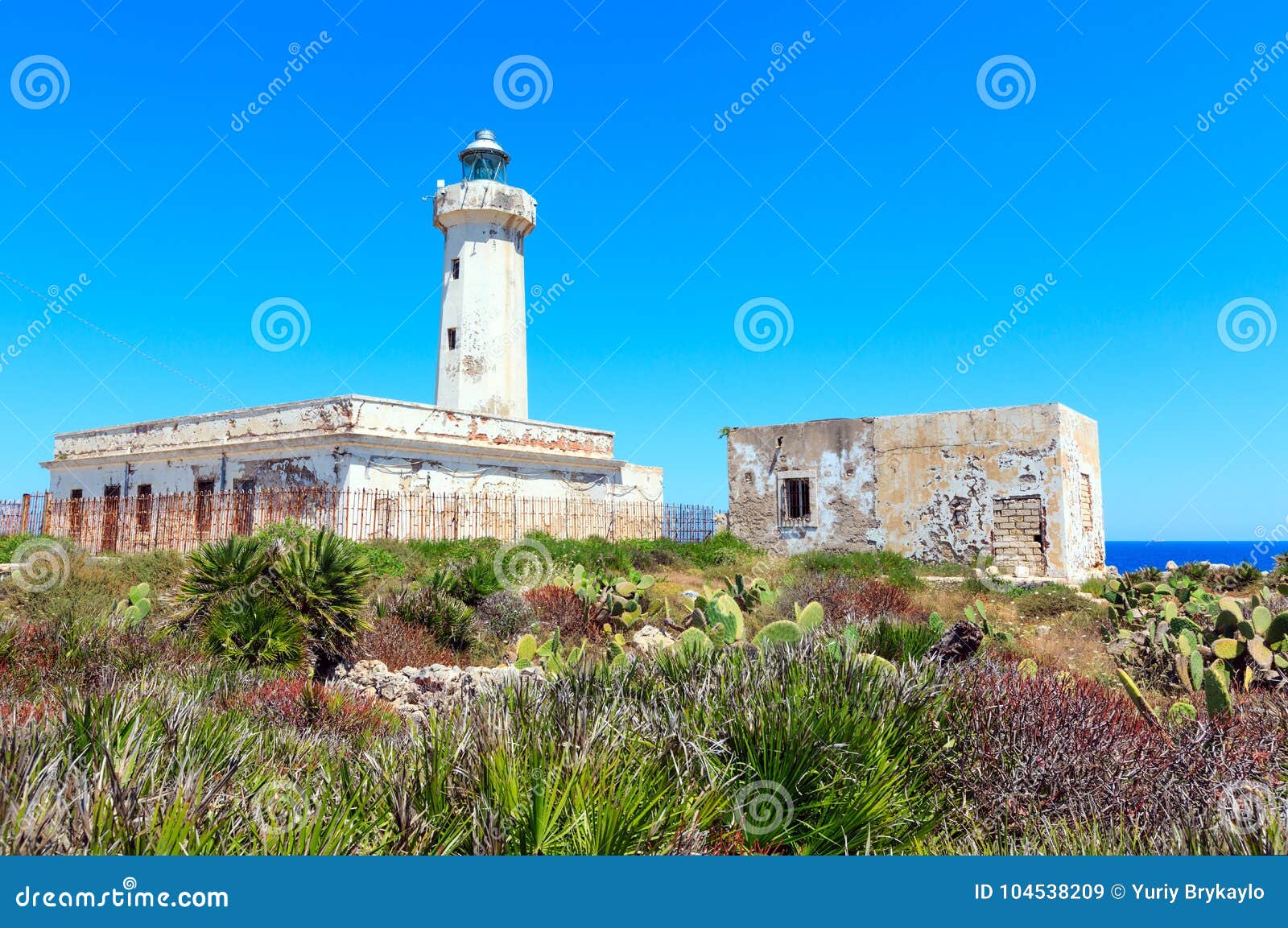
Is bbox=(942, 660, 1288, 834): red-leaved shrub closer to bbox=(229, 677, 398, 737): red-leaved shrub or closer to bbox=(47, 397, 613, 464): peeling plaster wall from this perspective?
bbox=(229, 677, 398, 737): red-leaved shrub

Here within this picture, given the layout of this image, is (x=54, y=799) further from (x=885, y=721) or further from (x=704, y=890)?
(x=885, y=721)

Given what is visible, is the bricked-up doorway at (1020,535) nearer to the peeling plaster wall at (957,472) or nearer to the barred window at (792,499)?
the peeling plaster wall at (957,472)

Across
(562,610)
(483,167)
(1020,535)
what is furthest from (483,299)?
(1020,535)

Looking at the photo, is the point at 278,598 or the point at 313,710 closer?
the point at 313,710

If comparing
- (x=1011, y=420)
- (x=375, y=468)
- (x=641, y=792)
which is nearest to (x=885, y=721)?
(x=641, y=792)

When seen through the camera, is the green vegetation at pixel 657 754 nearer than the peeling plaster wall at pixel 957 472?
Yes

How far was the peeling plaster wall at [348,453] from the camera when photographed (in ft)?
59.7

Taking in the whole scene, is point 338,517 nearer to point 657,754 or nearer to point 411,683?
point 411,683

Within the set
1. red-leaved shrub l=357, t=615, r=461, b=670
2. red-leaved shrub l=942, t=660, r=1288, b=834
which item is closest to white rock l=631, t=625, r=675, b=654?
red-leaved shrub l=357, t=615, r=461, b=670

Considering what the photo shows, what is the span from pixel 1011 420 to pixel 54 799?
1713 cm

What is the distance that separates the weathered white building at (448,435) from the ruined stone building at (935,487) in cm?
497

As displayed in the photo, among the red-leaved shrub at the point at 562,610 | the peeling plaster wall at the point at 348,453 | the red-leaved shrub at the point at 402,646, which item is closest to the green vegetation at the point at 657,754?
the red-leaved shrub at the point at 402,646

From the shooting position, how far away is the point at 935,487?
17891 millimetres

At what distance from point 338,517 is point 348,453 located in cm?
138
